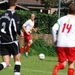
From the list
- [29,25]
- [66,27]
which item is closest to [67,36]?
[66,27]

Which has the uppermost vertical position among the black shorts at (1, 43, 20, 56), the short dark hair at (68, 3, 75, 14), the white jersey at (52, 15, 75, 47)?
the short dark hair at (68, 3, 75, 14)

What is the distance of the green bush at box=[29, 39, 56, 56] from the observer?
1820 centimetres

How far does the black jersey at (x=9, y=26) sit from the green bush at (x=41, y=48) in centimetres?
923

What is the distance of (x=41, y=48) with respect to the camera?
1852cm

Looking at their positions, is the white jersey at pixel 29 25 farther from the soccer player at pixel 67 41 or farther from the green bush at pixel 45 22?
the soccer player at pixel 67 41

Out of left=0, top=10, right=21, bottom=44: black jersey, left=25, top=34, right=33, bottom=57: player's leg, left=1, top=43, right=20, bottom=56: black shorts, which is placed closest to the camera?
left=0, top=10, right=21, bottom=44: black jersey

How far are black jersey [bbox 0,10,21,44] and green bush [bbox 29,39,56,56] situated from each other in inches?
363

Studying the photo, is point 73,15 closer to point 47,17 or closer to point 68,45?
point 68,45

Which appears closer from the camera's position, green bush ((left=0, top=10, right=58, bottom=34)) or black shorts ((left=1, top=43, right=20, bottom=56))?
black shorts ((left=1, top=43, right=20, bottom=56))

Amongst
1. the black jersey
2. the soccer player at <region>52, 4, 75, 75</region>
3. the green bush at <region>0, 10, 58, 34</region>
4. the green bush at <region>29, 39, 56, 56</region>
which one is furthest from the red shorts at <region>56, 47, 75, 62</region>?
the green bush at <region>0, 10, 58, 34</region>

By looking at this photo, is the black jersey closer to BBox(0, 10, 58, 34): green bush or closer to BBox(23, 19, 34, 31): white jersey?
BBox(23, 19, 34, 31): white jersey

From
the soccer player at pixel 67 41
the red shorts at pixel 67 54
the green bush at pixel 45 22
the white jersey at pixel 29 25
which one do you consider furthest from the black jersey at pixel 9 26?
the green bush at pixel 45 22

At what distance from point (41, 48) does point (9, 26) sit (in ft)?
31.9

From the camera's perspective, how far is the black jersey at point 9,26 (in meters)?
8.82
